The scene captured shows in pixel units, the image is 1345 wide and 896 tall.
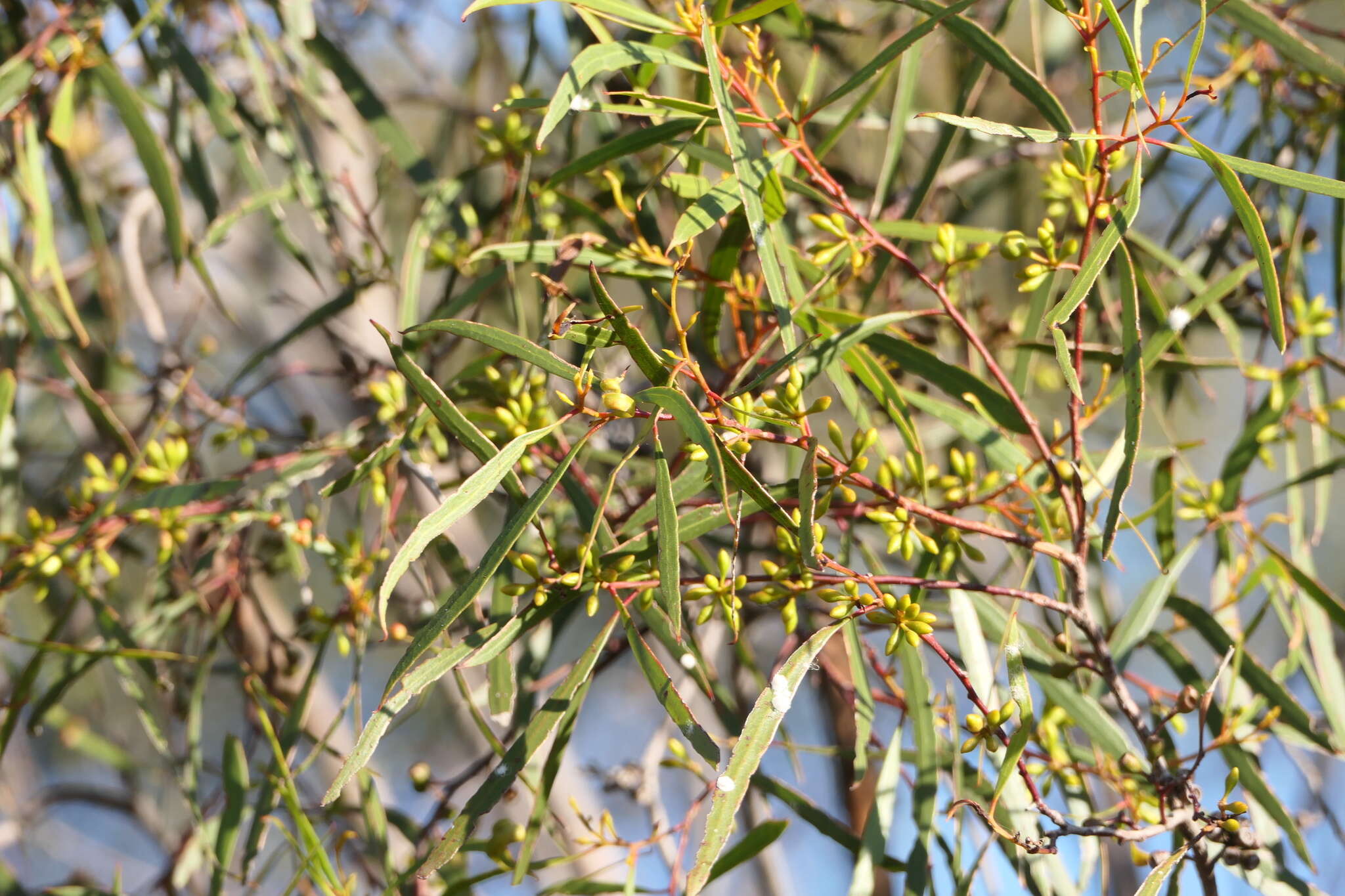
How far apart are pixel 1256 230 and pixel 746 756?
39 cm

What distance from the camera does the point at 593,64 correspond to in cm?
62

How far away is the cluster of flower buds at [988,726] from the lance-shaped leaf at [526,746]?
8.7 inches

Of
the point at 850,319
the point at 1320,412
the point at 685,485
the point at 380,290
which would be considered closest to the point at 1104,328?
the point at 1320,412

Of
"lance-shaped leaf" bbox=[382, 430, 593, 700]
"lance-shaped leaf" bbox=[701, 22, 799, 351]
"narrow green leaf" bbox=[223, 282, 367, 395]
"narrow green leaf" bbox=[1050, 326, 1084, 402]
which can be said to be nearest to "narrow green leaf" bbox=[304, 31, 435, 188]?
"narrow green leaf" bbox=[223, 282, 367, 395]

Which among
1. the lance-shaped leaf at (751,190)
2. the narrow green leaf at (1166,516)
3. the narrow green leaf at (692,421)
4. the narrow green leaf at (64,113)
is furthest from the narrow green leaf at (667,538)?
the narrow green leaf at (64,113)

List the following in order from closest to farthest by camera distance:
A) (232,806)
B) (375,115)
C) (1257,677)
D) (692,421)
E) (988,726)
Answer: (692,421) < (988,726) < (1257,677) < (232,806) < (375,115)

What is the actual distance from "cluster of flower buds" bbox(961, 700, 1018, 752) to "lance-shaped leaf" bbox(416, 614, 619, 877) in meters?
0.22

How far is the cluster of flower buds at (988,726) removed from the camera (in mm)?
579

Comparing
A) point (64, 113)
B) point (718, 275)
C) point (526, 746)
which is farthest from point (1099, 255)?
point (64, 113)

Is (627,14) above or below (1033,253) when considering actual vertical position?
above

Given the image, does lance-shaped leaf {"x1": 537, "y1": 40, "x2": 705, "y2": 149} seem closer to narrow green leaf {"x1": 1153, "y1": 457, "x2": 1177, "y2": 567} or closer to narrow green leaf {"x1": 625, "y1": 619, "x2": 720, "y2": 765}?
narrow green leaf {"x1": 625, "y1": 619, "x2": 720, "y2": 765}

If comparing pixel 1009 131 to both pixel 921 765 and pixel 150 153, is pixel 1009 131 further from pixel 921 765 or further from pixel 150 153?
pixel 150 153

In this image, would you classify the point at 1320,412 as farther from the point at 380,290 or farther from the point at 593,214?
the point at 380,290

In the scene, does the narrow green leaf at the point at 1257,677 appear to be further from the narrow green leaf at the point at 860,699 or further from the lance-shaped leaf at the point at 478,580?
the lance-shaped leaf at the point at 478,580
